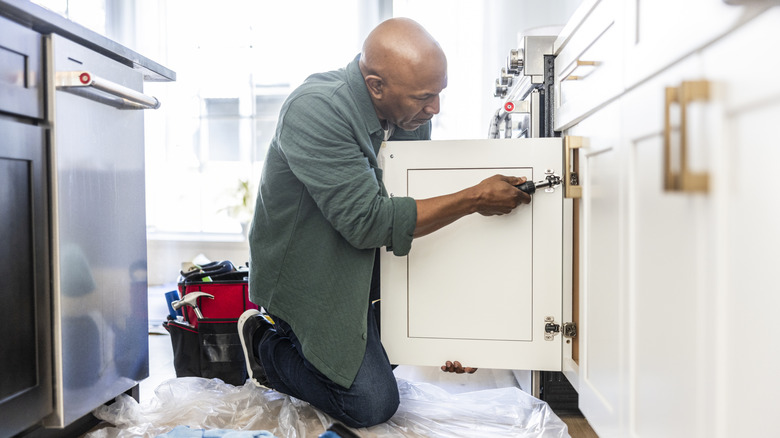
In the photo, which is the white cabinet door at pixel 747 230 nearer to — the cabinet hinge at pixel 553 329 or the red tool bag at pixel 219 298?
the cabinet hinge at pixel 553 329

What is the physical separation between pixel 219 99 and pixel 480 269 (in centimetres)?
248

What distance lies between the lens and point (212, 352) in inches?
68.4

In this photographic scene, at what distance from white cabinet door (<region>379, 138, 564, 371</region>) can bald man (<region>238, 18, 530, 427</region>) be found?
0.16ft

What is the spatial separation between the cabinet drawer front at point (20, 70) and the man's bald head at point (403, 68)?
0.67 metres

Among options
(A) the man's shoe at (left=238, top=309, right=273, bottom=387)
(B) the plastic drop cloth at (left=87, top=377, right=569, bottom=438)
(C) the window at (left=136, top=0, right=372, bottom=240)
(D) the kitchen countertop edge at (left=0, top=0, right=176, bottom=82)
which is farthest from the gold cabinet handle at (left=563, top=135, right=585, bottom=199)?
(C) the window at (left=136, top=0, right=372, bottom=240)

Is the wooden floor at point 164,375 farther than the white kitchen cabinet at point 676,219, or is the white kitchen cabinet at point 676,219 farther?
the wooden floor at point 164,375

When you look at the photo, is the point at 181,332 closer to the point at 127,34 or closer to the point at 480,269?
the point at 480,269

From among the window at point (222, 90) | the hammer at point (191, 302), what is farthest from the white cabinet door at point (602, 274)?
the window at point (222, 90)

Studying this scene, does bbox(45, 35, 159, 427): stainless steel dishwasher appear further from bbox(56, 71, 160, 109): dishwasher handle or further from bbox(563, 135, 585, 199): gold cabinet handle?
bbox(563, 135, 585, 199): gold cabinet handle

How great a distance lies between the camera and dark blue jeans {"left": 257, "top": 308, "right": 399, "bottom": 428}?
4.41 ft

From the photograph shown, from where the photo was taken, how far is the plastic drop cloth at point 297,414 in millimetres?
1351

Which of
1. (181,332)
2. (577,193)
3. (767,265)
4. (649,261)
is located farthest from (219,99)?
(767,265)

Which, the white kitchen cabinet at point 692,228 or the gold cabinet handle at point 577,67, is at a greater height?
the gold cabinet handle at point 577,67

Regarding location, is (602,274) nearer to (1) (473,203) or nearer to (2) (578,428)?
(1) (473,203)
